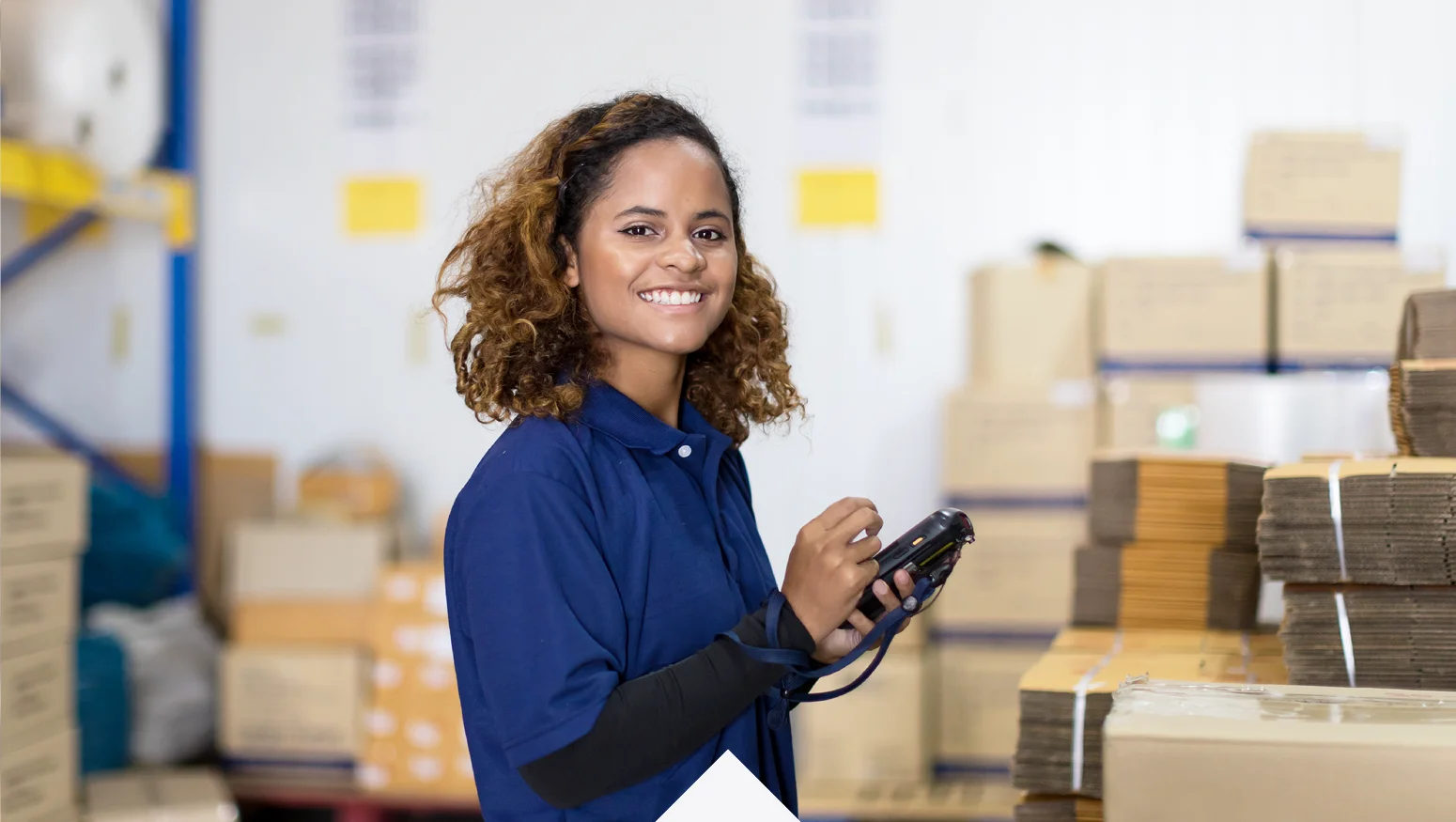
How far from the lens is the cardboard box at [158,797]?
341 cm

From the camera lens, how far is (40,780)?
319 centimetres

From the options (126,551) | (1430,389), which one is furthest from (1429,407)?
(126,551)

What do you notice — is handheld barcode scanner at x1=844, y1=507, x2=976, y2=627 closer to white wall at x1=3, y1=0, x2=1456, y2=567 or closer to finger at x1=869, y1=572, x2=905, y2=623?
finger at x1=869, y1=572, x2=905, y2=623

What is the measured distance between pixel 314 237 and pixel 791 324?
1.64 metres

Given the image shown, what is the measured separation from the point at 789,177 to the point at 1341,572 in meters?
2.90

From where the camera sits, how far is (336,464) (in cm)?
448

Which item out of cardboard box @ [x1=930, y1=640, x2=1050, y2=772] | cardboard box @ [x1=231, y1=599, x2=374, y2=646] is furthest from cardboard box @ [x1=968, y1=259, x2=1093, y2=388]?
cardboard box @ [x1=231, y1=599, x2=374, y2=646]

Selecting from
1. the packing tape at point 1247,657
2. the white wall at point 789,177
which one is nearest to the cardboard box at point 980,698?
the white wall at point 789,177

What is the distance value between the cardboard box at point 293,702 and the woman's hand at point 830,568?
2886 millimetres

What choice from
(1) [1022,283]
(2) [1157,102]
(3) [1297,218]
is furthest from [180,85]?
(3) [1297,218]

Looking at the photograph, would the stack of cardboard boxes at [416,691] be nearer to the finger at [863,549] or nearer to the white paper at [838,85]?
the white paper at [838,85]

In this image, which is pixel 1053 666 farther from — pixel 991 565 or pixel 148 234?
pixel 148 234

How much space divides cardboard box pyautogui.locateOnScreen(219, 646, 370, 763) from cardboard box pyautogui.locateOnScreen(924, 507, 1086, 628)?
5.73ft

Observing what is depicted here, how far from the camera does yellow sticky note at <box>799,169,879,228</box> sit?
4.20 meters
